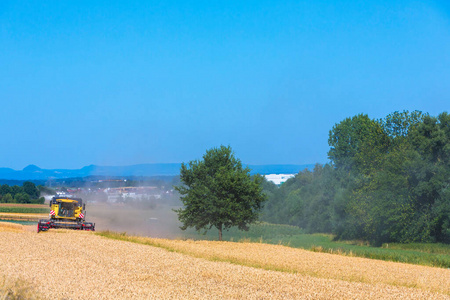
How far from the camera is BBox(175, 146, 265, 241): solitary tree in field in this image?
4428cm

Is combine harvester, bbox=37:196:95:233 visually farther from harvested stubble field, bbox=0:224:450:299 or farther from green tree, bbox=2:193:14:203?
green tree, bbox=2:193:14:203

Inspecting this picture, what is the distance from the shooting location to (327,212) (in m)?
81.7

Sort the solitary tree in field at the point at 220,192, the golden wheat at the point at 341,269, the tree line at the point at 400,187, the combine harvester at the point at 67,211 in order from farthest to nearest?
the tree line at the point at 400,187 < the solitary tree in field at the point at 220,192 < the combine harvester at the point at 67,211 < the golden wheat at the point at 341,269

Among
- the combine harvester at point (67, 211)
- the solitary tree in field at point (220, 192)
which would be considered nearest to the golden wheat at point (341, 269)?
the solitary tree in field at point (220, 192)

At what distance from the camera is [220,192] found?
44.7 metres

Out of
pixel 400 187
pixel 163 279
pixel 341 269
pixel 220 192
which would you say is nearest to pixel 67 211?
pixel 220 192

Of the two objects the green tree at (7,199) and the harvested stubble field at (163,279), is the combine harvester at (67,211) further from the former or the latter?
the green tree at (7,199)

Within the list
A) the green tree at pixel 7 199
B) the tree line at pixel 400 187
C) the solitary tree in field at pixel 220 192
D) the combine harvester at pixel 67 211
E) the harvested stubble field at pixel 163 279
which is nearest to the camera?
the harvested stubble field at pixel 163 279

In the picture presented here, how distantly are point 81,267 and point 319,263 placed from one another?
11.3 meters

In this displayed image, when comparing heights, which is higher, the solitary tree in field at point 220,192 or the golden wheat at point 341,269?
the solitary tree in field at point 220,192

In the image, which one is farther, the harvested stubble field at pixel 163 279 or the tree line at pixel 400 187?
the tree line at pixel 400 187

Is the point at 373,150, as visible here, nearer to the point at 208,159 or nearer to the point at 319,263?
the point at 208,159

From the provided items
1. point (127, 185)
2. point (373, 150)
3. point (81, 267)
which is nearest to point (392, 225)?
point (373, 150)

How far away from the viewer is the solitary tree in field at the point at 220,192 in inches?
1743
